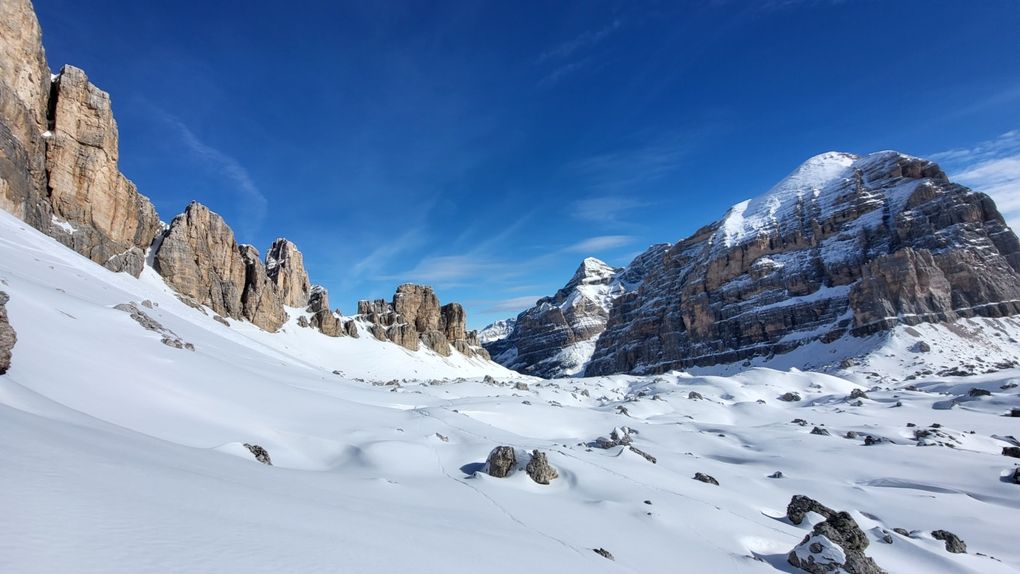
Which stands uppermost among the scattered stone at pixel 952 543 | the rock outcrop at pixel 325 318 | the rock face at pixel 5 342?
the rock outcrop at pixel 325 318

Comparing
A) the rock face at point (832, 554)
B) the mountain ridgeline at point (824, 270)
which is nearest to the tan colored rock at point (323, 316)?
the rock face at point (832, 554)

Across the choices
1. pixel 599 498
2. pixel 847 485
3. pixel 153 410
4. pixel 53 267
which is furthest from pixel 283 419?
Answer: pixel 53 267

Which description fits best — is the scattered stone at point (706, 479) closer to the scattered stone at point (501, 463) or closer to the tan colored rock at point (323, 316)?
the scattered stone at point (501, 463)

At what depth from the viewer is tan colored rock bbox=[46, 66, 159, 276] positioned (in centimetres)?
3859

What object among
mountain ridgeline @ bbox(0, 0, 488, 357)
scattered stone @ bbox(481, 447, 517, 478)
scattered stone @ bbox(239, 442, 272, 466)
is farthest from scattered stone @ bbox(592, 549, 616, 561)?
mountain ridgeline @ bbox(0, 0, 488, 357)

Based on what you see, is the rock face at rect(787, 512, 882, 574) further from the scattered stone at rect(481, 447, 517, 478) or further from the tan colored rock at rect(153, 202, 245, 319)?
the tan colored rock at rect(153, 202, 245, 319)

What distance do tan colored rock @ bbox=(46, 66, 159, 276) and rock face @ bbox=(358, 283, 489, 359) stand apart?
40861 mm

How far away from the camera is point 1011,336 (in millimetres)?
75938

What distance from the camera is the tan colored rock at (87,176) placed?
38.6m

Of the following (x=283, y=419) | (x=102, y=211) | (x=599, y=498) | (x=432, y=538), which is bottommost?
(x=599, y=498)

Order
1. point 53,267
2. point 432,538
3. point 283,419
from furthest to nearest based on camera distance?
1. point 53,267
2. point 283,419
3. point 432,538

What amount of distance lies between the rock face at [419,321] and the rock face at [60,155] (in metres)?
41.2

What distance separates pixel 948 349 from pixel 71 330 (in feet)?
334

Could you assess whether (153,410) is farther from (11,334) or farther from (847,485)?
(847,485)
